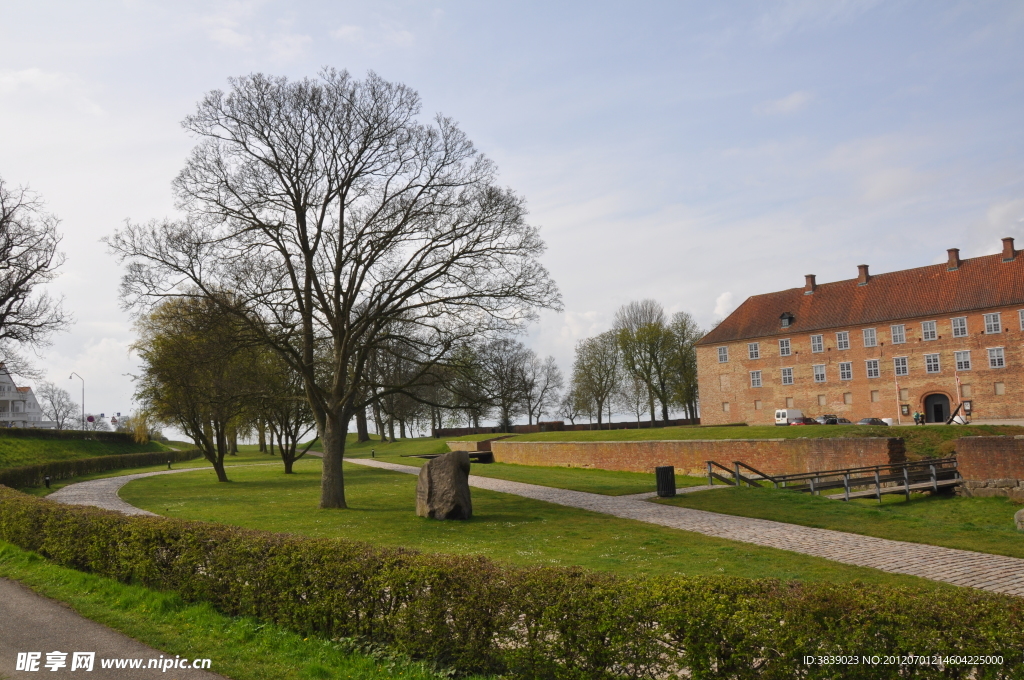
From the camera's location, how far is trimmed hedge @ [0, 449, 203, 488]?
28.4m

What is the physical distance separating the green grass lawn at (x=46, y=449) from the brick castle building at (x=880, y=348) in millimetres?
48425

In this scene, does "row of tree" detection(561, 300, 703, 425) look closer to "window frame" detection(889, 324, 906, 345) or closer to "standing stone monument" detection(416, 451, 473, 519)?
"window frame" detection(889, 324, 906, 345)

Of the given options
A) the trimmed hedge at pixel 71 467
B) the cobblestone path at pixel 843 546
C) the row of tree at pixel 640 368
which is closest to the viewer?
the cobblestone path at pixel 843 546

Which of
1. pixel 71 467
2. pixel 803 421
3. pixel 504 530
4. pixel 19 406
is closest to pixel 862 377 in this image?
pixel 803 421

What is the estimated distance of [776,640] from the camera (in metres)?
5.30

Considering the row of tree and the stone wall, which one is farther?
the row of tree

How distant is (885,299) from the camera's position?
54875 millimetres

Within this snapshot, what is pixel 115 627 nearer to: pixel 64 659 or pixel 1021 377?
pixel 64 659

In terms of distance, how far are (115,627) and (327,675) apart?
3.43 metres

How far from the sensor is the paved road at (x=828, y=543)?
11555 mm

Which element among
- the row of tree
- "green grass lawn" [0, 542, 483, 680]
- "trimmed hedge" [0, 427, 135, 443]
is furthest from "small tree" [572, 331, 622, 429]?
"green grass lawn" [0, 542, 483, 680]

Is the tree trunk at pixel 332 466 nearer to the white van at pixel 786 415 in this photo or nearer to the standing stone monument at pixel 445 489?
the standing stone monument at pixel 445 489

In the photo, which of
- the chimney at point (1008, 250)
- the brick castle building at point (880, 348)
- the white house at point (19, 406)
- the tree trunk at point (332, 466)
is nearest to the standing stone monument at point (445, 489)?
the tree trunk at point (332, 466)

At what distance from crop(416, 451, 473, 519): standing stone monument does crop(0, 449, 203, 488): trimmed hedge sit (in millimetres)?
18166
